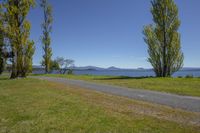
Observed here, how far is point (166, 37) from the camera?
27.8 metres

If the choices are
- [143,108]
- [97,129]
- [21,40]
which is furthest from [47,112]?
[21,40]

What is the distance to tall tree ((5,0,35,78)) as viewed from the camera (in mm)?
21125

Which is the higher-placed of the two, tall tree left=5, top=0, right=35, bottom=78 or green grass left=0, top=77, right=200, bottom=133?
tall tree left=5, top=0, right=35, bottom=78

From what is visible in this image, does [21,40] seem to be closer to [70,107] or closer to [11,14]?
[11,14]

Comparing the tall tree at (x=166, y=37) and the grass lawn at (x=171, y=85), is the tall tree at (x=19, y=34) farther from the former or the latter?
the tall tree at (x=166, y=37)

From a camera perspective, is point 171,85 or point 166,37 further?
point 166,37

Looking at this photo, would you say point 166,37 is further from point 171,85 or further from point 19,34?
point 19,34

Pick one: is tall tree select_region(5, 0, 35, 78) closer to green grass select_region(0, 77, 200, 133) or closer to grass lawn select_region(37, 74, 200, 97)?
grass lawn select_region(37, 74, 200, 97)

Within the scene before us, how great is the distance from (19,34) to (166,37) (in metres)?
17.9

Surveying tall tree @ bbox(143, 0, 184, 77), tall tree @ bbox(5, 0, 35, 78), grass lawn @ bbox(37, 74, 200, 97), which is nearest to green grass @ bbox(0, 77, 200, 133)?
grass lawn @ bbox(37, 74, 200, 97)

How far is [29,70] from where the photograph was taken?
73.5 feet

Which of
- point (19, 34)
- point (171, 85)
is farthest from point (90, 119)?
point (19, 34)

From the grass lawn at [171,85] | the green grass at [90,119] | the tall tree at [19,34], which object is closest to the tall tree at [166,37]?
the grass lawn at [171,85]

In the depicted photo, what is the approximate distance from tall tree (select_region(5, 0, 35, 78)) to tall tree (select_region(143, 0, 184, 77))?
1589 centimetres
